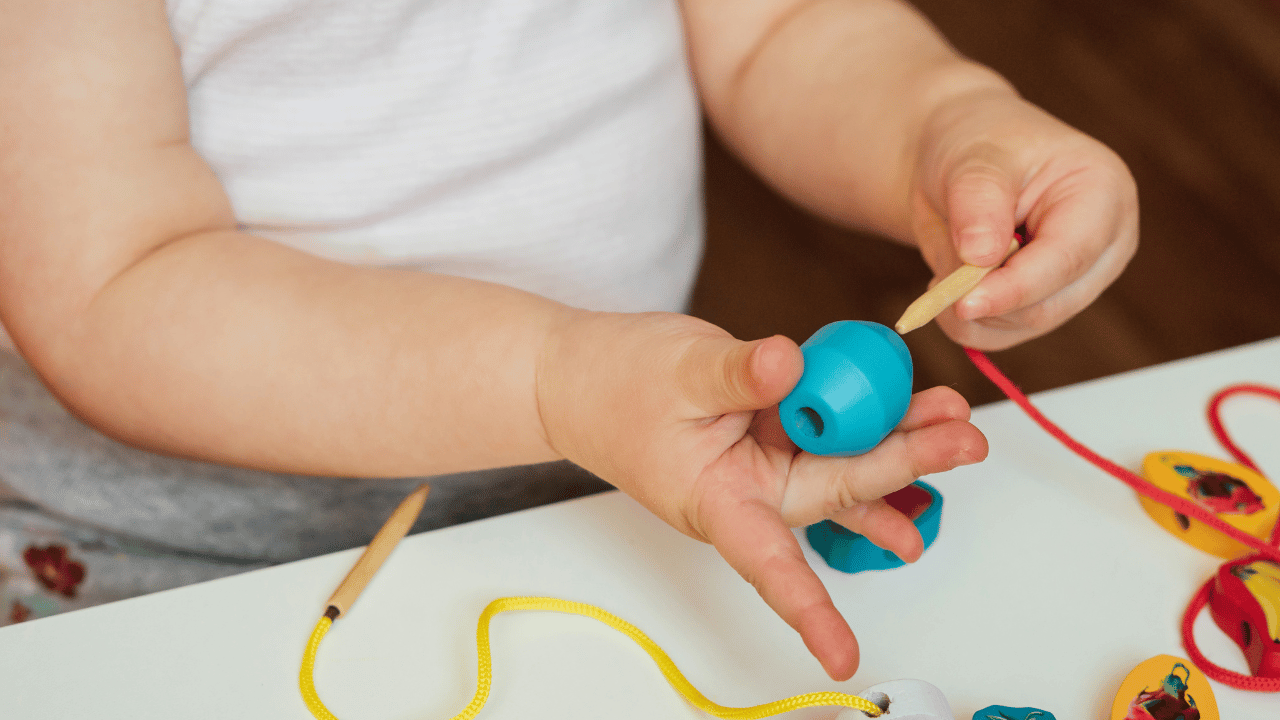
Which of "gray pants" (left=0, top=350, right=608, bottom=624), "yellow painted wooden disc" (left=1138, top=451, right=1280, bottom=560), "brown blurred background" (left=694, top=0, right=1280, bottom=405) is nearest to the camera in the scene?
"yellow painted wooden disc" (left=1138, top=451, right=1280, bottom=560)

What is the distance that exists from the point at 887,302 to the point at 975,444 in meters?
0.94

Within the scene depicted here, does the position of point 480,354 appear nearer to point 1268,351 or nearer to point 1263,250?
point 1268,351

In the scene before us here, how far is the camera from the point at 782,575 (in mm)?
362

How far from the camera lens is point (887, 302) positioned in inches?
50.6

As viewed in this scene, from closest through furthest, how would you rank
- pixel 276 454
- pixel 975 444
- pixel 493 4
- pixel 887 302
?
pixel 975 444
pixel 276 454
pixel 493 4
pixel 887 302

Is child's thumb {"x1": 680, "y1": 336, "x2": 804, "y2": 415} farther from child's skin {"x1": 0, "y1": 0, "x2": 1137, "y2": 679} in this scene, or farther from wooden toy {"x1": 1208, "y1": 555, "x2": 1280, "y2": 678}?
wooden toy {"x1": 1208, "y1": 555, "x2": 1280, "y2": 678}

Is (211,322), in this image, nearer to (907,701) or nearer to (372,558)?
(372,558)

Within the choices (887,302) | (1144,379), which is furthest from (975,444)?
(887,302)

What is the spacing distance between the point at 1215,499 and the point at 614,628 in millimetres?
296

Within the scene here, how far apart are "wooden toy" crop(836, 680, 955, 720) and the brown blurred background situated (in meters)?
0.64

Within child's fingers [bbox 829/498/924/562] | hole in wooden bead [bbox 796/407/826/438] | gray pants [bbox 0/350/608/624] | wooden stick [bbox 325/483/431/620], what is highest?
hole in wooden bead [bbox 796/407/826/438]

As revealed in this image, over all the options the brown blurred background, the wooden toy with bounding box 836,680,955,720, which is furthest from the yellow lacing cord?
the brown blurred background

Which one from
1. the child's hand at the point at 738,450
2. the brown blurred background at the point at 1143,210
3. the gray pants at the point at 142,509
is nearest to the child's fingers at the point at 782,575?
the child's hand at the point at 738,450

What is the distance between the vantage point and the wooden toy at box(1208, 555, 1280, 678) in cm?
40
